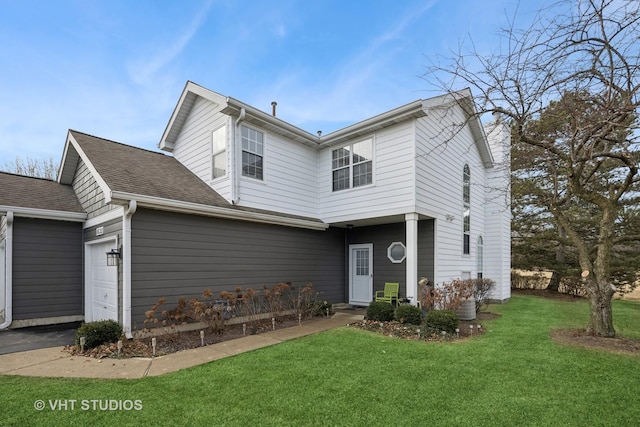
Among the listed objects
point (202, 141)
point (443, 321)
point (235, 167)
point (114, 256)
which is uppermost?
point (202, 141)

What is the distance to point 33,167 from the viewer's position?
68.8 feet

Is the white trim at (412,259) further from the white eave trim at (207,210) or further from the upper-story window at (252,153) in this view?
the upper-story window at (252,153)

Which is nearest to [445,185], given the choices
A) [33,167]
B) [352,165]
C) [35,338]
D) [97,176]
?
[352,165]

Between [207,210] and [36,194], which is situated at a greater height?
[36,194]

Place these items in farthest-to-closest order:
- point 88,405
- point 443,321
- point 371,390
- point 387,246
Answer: point 387,246 < point 443,321 < point 371,390 < point 88,405

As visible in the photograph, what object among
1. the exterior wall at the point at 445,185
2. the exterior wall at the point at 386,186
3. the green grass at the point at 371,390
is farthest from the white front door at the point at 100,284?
the exterior wall at the point at 445,185

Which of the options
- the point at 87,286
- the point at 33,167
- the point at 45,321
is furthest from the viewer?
the point at 33,167

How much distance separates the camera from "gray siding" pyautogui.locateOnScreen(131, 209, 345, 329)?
6.64 metres

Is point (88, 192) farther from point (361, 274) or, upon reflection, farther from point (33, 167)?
point (33, 167)

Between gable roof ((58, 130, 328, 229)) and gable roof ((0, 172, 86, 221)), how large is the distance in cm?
64

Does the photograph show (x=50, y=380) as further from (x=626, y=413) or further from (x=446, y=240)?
(x=446, y=240)

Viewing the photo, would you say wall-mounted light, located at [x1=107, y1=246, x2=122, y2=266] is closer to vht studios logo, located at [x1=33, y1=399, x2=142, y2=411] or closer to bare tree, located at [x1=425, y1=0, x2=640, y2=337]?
vht studios logo, located at [x1=33, y1=399, x2=142, y2=411]

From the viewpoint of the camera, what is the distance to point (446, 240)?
33.4 ft

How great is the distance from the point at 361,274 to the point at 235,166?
5498 mm
